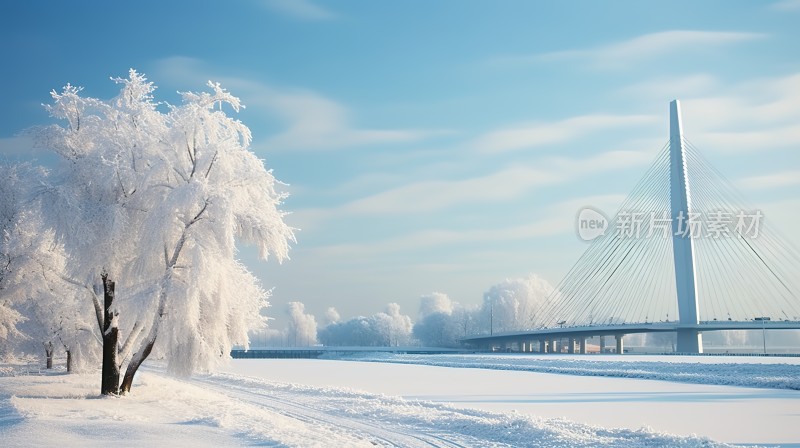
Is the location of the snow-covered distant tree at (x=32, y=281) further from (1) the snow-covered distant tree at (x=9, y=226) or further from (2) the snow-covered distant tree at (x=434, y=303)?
(2) the snow-covered distant tree at (x=434, y=303)

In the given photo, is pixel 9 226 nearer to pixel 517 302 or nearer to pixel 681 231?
pixel 681 231

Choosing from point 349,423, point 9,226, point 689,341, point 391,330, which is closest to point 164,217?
point 349,423

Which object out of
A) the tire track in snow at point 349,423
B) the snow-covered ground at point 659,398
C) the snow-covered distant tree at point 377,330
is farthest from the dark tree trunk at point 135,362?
the snow-covered distant tree at point 377,330

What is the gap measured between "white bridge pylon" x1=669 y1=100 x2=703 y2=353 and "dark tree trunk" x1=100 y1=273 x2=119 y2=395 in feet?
155

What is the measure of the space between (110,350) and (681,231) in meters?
48.1

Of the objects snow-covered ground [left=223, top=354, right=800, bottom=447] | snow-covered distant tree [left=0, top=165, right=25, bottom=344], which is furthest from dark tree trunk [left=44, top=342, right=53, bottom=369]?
snow-covered ground [left=223, top=354, right=800, bottom=447]

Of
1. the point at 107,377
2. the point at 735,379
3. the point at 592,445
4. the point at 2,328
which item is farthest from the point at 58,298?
the point at 735,379

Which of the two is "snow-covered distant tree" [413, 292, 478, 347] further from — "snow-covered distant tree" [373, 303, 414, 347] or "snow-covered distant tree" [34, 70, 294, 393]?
"snow-covered distant tree" [34, 70, 294, 393]

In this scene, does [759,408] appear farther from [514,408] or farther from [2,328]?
[2,328]

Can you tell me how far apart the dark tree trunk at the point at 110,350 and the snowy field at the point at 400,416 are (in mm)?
592

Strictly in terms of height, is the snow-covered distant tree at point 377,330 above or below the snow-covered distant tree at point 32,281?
below

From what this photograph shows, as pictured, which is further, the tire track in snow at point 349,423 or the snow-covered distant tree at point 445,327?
the snow-covered distant tree at point 445,327

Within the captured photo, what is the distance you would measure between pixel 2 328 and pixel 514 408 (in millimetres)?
28417

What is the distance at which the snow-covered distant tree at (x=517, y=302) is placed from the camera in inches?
5015
